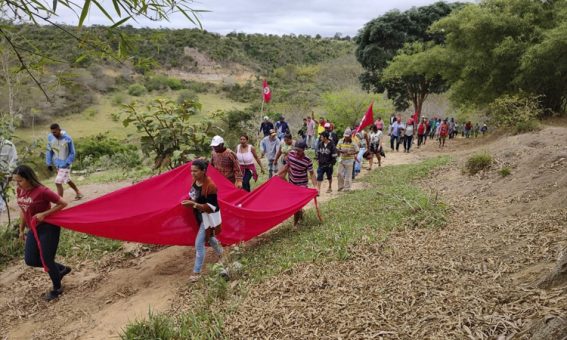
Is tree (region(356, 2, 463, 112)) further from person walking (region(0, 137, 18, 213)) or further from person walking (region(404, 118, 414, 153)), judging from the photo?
person walking (region(0, 137, 18, 213))

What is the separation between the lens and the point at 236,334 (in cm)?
345

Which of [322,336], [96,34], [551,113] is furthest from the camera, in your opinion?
[551,113]

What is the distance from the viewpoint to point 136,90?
40.7m

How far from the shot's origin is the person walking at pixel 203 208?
15.5 ft

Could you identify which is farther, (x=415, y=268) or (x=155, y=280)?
(x=155, y=280)

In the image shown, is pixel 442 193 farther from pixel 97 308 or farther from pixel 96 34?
pixel 96 34

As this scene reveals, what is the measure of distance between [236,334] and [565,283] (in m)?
2.50

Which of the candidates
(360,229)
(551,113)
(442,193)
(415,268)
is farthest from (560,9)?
(415,268)

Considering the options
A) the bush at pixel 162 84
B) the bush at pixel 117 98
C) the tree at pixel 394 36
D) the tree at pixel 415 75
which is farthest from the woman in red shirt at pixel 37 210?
the bush at pixel 162 84

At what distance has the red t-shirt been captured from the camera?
456 cm

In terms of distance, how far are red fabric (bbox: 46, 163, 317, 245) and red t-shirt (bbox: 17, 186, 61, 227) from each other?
16 centimetres

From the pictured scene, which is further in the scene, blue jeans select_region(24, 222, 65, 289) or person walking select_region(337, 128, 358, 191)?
person walking select_region(337, 128, 358, 191)

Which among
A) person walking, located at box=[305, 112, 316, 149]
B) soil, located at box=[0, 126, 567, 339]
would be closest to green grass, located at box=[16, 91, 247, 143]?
person walking, located at box=[305, 112, 316, 149]

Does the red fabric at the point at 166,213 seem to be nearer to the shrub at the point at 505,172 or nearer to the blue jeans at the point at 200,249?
the blue jeans at the point at 200,249
